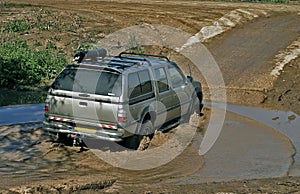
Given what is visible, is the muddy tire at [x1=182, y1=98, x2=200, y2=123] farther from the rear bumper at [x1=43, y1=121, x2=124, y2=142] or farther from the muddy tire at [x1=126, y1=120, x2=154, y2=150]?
the rear bumper at [x1=43, y1=121, x2=124, y2=142]

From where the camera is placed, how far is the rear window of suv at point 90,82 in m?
10.7

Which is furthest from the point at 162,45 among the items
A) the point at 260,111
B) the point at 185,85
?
the point at 185,85

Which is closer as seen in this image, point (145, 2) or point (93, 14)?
point (93, 14)

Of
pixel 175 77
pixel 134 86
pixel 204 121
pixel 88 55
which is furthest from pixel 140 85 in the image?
pixel 204 121

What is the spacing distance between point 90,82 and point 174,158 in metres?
2.27

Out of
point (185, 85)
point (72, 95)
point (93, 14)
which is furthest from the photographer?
point (93, 14)

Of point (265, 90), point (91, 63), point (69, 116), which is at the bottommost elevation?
point (265, 90)

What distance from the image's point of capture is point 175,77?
13.0 m

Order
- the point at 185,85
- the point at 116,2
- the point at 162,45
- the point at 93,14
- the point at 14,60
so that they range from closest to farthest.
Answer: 1. the point at 185,85
2. the point at 14,60
3. the point at 162,45
4. the point at 93,14
5. the point at 116,2

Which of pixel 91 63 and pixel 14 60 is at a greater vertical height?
pixel 91 63

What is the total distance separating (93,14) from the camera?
1296 inches

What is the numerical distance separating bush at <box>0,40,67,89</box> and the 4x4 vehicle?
6.75 metres

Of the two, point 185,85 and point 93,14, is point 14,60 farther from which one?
point 93,14

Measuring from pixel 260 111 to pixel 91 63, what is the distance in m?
6.82
